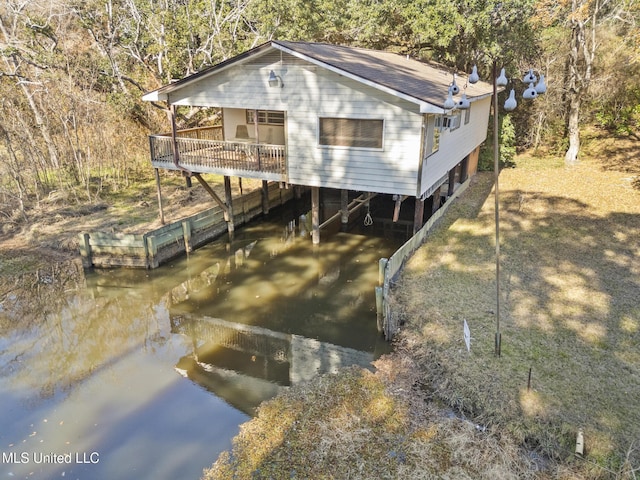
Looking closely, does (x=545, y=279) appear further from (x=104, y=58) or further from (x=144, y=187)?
(x=104, y=58)

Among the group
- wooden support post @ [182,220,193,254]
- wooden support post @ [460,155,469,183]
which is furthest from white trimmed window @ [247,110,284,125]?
wooden support post @ [460,155,469,183]

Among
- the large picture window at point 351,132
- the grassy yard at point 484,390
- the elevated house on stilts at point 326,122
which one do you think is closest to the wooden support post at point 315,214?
the elevated house on stilts at point 326,122

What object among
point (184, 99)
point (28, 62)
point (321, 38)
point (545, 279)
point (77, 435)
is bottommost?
point (77, 435)

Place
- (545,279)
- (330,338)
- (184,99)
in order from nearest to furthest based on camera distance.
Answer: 1. (330,338)
2. (545,279)
3. (184,99)

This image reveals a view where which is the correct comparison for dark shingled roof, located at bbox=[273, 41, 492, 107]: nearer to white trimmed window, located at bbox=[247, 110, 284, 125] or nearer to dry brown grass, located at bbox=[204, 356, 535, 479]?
white trimmed window, located at bbox=[247, 110, 284, 125]

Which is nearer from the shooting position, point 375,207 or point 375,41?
point 375,207

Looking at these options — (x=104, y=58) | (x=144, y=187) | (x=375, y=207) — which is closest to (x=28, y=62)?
(x=104, y=58)
